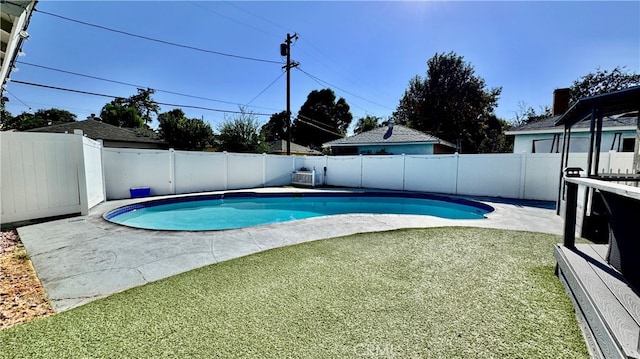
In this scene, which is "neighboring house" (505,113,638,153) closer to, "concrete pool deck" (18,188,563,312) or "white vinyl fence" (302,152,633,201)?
"white vinyl fence" (302,152,633,201)

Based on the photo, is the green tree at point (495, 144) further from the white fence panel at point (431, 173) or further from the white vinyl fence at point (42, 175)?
the white vinyl fence at point (42, 175)

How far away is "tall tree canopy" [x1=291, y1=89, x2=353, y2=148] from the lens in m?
31.6

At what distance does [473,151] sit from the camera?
2377 centimetres

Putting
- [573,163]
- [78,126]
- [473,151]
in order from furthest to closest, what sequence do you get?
[473,151] < [78,126] < [573,163]

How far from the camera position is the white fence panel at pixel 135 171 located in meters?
8.87

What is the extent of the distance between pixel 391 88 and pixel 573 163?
20.2 metres

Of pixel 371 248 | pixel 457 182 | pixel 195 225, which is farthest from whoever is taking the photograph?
pixel 457 182

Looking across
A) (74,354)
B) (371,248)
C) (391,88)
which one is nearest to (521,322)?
(371,248)

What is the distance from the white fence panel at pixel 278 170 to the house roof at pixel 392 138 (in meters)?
4.46

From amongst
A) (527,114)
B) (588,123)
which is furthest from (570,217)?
(527,114)

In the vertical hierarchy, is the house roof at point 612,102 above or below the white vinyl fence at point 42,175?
above

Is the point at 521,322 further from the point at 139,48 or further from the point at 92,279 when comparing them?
the point at 139,48

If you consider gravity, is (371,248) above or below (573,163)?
below

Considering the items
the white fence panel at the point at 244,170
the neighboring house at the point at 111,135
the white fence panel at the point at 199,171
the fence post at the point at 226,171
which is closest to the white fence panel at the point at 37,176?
the white fence panel at the point at 199,171
